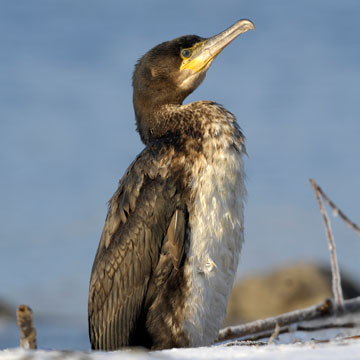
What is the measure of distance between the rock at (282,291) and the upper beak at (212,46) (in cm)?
1429

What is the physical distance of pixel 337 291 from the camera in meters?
5.25

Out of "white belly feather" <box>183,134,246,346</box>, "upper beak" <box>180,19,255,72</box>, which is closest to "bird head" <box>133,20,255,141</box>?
"upper beak" <box>180,19,255,72</box>

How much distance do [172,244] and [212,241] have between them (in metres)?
0.32

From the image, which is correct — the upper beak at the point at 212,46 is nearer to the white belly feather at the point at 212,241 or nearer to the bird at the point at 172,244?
the bird at the point at 172,244

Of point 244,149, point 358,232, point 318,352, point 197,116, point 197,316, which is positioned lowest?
point 318,352

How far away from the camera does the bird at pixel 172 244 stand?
17.2ft

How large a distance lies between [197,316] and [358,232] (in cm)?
147

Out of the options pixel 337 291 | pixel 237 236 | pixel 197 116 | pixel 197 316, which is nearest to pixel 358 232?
pixel 337 291

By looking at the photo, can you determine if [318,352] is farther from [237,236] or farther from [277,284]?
[277,284]

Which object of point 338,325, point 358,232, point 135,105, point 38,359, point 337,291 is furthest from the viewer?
point 135,105

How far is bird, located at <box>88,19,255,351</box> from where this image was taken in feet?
17.2

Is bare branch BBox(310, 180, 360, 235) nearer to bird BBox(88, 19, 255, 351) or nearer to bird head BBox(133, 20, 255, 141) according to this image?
bird BBox(88, 19, 255, 351)

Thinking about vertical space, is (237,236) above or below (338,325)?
above

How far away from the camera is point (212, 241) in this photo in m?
5.25
